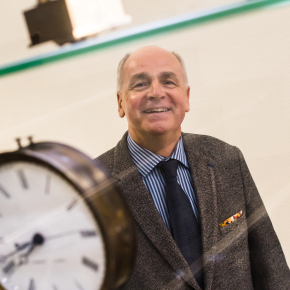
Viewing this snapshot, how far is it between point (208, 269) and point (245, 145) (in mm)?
333

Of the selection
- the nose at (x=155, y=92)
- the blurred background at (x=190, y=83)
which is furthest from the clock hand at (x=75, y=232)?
the nose at (x=155, y=92)

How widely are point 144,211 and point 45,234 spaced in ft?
0.85

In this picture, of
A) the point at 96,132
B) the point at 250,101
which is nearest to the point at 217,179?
the point at 250,101

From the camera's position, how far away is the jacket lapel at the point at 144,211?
756 mm

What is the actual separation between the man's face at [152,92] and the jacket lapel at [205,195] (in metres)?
0.15

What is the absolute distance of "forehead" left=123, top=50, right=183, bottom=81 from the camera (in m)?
0.74

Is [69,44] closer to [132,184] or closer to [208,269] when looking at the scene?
[132,184]

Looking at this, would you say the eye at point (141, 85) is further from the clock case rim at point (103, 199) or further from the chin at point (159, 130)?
the clock case rim at point (103, 199)

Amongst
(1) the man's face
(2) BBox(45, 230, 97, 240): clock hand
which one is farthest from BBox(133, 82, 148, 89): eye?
(2) BBox(45, 230, 97, 240): clock hand

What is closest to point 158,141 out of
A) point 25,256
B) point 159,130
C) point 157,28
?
point 159,130

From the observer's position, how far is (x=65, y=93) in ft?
2.43

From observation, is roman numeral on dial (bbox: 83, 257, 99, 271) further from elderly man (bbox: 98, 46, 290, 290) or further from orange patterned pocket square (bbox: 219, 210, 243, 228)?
orange patterned pocket square (bbox: 219, 210, 243, 228)

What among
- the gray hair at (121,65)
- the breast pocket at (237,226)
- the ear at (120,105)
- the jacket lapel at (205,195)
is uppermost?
the gray hair at (121,65)

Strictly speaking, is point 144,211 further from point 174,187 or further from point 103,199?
point 103,199
